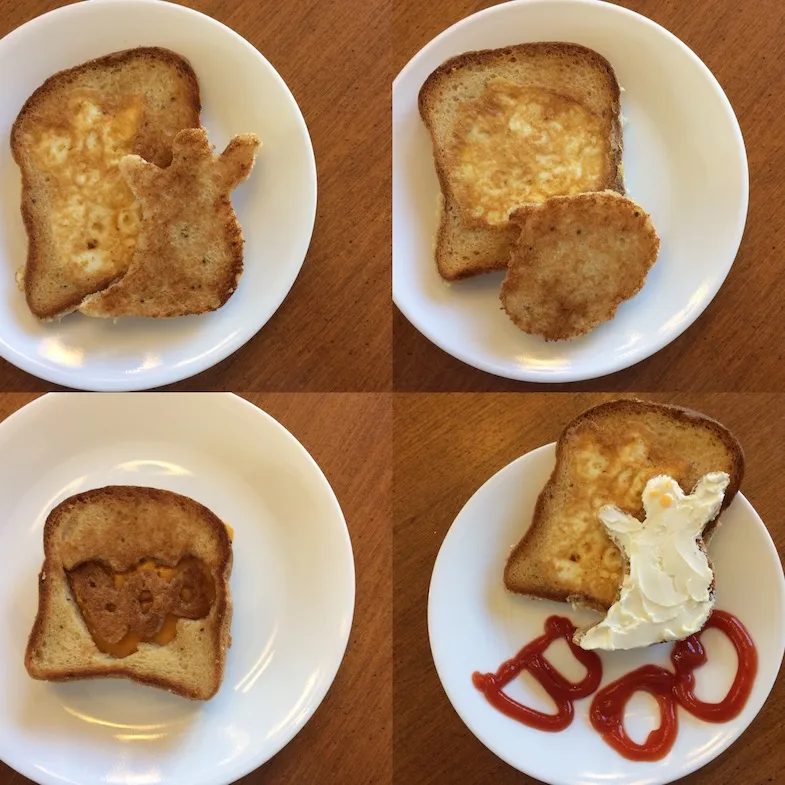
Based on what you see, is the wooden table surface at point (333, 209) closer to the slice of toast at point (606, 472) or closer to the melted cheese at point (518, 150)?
the melted cheese at point (518, 150)

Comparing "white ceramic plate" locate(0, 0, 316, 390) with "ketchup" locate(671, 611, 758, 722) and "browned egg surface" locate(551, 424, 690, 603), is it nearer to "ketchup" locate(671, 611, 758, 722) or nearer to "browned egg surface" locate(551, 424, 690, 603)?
"browned egg surface" locate(551, 424, 690, 603)

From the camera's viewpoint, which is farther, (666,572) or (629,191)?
(629,191)

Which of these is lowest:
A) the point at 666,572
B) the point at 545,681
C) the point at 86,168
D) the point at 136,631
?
the point at 136,631

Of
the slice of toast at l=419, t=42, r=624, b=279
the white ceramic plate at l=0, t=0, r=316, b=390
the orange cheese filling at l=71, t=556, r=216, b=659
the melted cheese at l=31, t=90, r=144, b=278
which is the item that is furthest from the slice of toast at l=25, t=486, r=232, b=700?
the slice of toast at l=419, t=42, r=624, b=279

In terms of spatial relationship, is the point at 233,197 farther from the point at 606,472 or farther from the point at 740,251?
the point at 740,251

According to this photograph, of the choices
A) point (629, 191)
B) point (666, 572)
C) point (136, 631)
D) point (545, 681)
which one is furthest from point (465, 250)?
point (136, 631)

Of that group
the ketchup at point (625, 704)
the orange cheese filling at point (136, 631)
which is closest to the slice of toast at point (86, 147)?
the orange cheese filling at point (136, 631)

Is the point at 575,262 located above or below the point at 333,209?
above
